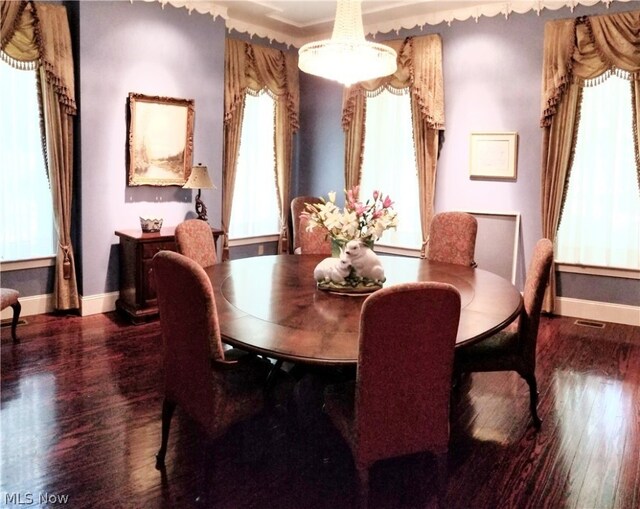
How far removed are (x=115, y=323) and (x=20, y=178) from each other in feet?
4.36

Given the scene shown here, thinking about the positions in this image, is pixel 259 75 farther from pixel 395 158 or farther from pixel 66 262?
pixel 66 262

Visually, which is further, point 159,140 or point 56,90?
point 159,140

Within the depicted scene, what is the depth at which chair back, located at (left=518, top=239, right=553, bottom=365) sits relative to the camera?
250 centimetres

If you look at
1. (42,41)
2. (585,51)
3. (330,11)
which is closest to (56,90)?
(42,41)

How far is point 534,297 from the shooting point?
2521mm

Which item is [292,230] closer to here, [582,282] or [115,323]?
[115,323]

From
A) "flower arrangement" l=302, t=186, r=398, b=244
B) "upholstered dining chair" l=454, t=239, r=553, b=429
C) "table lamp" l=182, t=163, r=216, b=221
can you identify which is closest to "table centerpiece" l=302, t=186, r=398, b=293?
"flower arrangement" l=302, t=186, r=398, b=244

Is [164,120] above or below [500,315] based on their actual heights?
above

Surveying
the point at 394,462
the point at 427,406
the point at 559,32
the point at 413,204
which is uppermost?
the point at 559,32

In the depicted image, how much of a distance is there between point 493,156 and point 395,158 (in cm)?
102

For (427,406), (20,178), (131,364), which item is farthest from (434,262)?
(20,178)

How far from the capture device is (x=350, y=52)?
3164mm

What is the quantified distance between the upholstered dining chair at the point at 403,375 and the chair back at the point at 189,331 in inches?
20.7

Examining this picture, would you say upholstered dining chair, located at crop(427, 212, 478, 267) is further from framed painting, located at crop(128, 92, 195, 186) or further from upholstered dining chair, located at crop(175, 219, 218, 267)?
framed painting, located at crop(128, 92, 195, 186)
